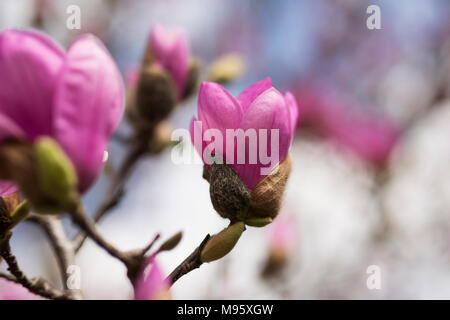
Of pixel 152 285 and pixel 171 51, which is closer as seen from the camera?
pixel 152 285

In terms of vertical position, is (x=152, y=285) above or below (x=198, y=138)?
below

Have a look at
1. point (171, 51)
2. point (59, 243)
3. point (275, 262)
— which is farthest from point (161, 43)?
point (275, 262)

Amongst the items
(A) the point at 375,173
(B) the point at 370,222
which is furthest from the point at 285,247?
(A) the point at 375,173

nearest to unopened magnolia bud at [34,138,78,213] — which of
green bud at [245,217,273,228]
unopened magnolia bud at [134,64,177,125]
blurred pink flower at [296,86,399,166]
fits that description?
green bud at [245,217,273,228]

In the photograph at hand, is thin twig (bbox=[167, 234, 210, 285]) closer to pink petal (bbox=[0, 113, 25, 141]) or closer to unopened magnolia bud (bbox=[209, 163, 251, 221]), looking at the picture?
unopened magnolia bud (bbox=[209, 163, 251, 221])

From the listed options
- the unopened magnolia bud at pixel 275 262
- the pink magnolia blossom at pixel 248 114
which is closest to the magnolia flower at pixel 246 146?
the pink magnolia blossom at pixel 248 114

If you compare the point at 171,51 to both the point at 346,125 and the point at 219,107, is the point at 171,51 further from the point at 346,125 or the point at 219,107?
the point at 346,125
